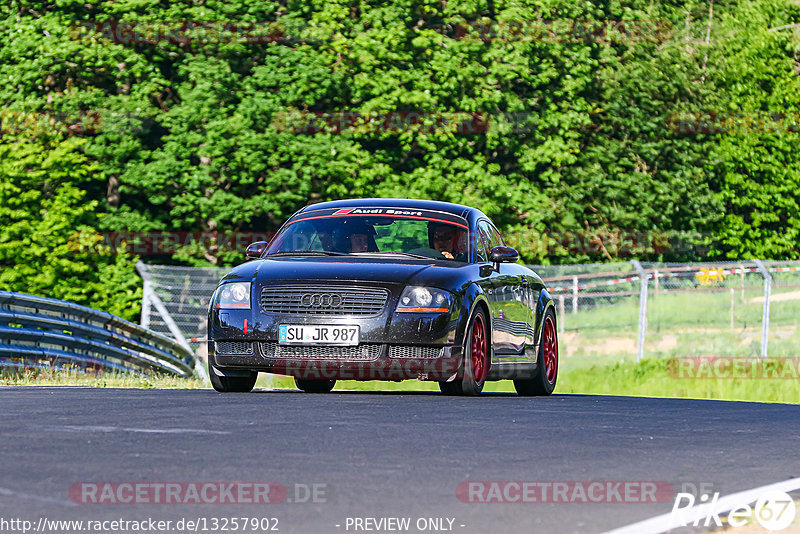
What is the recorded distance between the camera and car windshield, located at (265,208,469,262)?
13.5m

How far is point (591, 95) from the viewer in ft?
149

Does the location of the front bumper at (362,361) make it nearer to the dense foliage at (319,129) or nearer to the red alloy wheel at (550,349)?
the red alloy wheel at (550,349)

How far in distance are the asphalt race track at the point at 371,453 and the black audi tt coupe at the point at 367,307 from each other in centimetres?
45

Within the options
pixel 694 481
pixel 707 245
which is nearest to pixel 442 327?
pixel 694 481

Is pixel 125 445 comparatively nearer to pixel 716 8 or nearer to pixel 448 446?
pixel 448 446

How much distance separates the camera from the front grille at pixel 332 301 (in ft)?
39.9

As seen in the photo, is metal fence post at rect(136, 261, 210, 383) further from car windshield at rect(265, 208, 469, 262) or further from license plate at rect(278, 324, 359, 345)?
license plate at rect(278, 324, 359, 345)

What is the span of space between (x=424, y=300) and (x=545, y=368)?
118 inches

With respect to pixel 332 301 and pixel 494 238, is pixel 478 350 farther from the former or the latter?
pixel 494 238

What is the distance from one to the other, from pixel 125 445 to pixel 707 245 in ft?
148

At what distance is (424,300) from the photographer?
40.1 ft

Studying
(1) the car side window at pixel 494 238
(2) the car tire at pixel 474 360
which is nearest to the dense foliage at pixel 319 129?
(1) the car side window at pixel 494 238

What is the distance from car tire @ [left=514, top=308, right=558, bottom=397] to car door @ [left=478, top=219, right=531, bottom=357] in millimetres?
502

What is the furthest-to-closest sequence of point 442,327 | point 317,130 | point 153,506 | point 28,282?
point 317,130 → point 28,282 → point 442,327 → point 153,506
